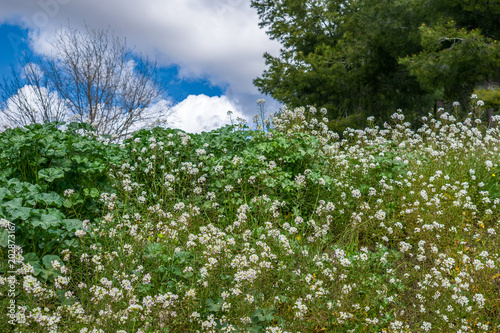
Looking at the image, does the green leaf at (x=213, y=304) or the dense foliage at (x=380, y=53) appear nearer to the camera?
the green leaf at (x=213, y=304)

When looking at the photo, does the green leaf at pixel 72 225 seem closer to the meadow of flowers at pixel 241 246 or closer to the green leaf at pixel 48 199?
the meadow of flowers at pixel 241 246

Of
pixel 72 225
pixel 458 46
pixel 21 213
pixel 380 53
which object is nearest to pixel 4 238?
pixel 21 213

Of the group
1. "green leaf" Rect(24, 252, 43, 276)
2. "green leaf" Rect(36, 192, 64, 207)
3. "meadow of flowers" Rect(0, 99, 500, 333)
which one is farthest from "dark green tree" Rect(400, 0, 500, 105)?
"green leaf" Rect(24, 252, 43, 276)

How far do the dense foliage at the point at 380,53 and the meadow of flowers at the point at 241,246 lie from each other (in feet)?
27.5

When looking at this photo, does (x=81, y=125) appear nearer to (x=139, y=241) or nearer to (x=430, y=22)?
(x=139, y=241)

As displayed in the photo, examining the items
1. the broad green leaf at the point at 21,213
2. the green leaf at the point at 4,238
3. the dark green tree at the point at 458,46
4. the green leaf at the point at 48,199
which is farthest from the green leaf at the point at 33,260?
the dark green tree at the point at 458,46

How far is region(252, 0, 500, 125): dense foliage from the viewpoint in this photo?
44.4ft

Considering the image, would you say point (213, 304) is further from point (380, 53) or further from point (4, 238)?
point (380, 53)

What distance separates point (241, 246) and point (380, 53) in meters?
17.1

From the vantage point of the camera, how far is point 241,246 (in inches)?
150

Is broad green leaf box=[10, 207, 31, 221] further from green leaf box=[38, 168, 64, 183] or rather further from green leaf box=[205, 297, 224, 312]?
green leaf box=[205, 297, 224, 312]

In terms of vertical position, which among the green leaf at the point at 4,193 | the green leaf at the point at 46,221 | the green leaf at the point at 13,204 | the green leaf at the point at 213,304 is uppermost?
the green leaf at the point at 4,193

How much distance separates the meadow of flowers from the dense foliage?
8.39m

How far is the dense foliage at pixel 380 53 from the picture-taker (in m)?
13.5
